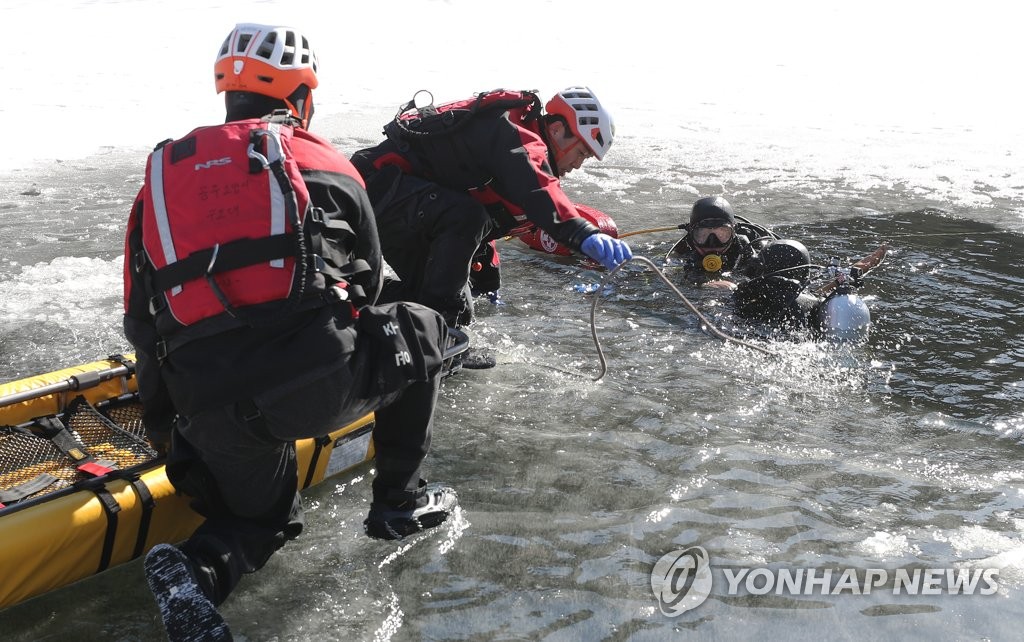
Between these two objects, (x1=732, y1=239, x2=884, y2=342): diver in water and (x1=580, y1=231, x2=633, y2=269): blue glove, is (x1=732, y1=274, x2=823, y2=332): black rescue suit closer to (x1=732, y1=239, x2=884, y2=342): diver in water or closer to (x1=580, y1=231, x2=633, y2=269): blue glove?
(x1=732, y1=239, x2=884, y2=342): diver in water

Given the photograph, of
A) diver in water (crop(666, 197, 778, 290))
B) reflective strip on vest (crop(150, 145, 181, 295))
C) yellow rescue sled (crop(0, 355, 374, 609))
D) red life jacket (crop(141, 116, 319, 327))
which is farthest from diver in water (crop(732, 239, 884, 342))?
reflective strip on vest (crop(150, 145, 181, 295))

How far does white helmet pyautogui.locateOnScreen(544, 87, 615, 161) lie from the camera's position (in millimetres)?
5402

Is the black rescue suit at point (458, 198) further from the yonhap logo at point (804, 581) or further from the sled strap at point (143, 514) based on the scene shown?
the sled strap at point (143, 514)

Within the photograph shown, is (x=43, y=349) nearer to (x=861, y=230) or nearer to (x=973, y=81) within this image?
(x=861, y=230)

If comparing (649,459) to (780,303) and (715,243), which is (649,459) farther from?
(715,243)

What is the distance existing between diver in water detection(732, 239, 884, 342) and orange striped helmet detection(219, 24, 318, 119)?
4.07 metres

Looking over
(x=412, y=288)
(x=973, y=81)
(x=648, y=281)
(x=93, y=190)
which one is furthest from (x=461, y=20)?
(x=412, y=288)

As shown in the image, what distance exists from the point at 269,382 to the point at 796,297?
180 inches

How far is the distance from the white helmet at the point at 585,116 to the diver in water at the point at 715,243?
1.96 m

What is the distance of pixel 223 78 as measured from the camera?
3348 millimetres

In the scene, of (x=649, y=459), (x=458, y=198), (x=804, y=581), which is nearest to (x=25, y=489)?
(x=458, y=198)

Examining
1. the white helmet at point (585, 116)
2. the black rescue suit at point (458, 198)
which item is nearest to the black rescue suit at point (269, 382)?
the black rescue suit at point (458, 198)

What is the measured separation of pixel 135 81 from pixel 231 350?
13.4m

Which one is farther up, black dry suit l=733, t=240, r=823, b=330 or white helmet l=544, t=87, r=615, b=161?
white helmet l=544, t=87, r=615, b=161
